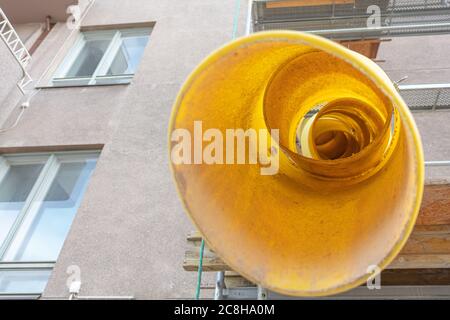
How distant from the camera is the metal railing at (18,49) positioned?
5.75 metres

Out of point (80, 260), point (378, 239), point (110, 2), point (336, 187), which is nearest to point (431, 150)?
point (336, 187)

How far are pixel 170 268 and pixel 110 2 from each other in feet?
19.7

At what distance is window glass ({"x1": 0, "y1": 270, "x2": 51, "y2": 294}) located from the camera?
395 centimetres

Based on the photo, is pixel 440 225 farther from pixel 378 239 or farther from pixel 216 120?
pixel 216 120

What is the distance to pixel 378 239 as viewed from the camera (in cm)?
158

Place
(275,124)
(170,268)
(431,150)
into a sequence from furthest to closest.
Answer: (431,150) < (170,268) < (275,124)

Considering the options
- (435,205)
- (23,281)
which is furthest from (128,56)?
(435,205)

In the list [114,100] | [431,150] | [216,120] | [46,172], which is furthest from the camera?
[114,100]

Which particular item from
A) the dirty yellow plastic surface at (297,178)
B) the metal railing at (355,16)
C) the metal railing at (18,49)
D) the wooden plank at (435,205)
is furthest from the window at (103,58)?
the wooden plank at (435,205)

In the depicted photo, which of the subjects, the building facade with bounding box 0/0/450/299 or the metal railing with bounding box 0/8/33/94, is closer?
the building facade with bounding box 0/0/450/299

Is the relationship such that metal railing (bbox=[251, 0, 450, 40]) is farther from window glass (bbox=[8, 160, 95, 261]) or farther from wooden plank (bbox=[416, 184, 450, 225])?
window glass (bbox=[8, 160, 95, 261])

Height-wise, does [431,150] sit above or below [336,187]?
above

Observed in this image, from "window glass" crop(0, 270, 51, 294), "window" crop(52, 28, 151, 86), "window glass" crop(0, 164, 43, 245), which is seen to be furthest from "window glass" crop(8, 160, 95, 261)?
"window" crop(52, 28, 151, 86)
